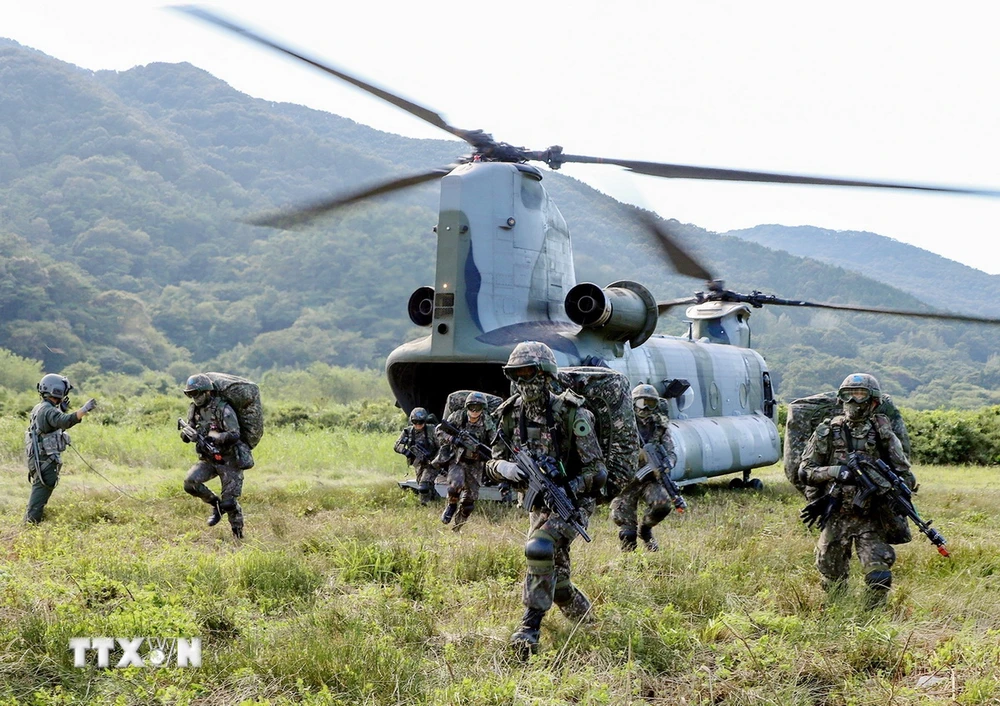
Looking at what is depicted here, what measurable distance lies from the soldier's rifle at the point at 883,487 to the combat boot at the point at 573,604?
194 centimetres

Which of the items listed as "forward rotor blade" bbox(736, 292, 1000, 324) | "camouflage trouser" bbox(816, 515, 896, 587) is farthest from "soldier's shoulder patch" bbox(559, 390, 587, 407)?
"forward rotor blade" bbox(736, 292, 1000, 324)

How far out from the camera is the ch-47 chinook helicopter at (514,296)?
10.7 meters

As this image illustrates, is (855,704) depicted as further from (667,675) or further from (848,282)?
(848,282)

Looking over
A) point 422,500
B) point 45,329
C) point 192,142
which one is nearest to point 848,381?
point 422,500

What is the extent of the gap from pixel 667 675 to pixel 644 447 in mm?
3765

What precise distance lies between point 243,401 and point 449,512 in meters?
2.56

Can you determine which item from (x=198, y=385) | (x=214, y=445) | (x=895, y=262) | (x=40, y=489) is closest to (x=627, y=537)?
(x=214, y=445)

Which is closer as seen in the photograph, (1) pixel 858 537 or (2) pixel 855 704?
(2) pixel 855 704

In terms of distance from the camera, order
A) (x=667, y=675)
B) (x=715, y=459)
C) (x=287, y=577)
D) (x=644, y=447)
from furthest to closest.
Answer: (x=715, y=459)
(x=644, y=447)
(x=287, y=577)
(x=667, y=675)


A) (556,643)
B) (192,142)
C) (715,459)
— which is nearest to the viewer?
(556,643)

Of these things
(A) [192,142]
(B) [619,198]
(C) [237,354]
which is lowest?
(C) [237,354]

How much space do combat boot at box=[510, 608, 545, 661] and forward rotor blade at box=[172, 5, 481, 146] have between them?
16.1 feet

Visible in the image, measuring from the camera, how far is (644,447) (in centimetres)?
855

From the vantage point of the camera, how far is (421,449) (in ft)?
38.3
